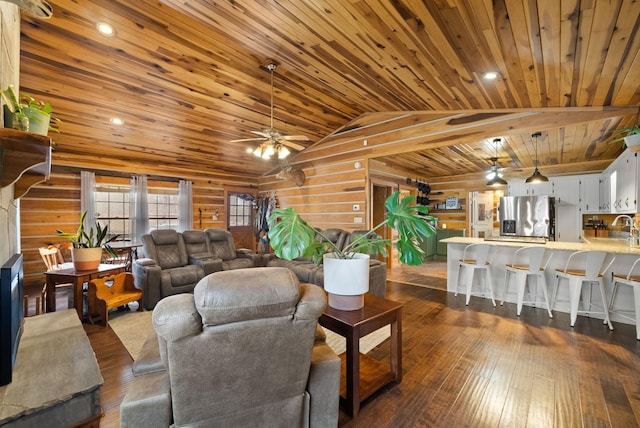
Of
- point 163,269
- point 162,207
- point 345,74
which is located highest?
point 345,74

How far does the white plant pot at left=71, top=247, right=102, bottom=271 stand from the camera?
309 cm

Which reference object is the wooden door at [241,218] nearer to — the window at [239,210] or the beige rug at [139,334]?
the window at [239,210]

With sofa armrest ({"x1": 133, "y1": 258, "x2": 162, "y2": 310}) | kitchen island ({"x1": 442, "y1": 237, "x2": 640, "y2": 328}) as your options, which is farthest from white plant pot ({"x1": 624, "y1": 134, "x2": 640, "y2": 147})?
sofa armrest ({"x1": 133, "y1": 258, "x2": 162, "y2": 310})

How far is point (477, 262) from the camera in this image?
4.21 metres

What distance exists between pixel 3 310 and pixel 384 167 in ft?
19.8

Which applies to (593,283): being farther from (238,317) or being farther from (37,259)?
(37,259)

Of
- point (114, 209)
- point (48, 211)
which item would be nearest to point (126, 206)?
point (114, 209)

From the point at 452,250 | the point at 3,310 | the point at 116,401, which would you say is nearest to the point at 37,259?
the point at 116,401

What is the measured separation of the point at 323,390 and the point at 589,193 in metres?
7.59

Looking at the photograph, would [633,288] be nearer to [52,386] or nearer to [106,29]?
[52,386]

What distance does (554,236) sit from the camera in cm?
649

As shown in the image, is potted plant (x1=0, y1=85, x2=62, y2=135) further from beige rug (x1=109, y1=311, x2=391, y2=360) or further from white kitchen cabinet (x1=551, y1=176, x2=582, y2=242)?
white kitchen cabinet (x1=551, y1=176, x2=582, y2=242)

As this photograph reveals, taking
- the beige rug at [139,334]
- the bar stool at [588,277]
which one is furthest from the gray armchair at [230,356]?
the bar stool at [588,277]

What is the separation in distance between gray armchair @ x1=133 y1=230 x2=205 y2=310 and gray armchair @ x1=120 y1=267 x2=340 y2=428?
2991 millimetres
